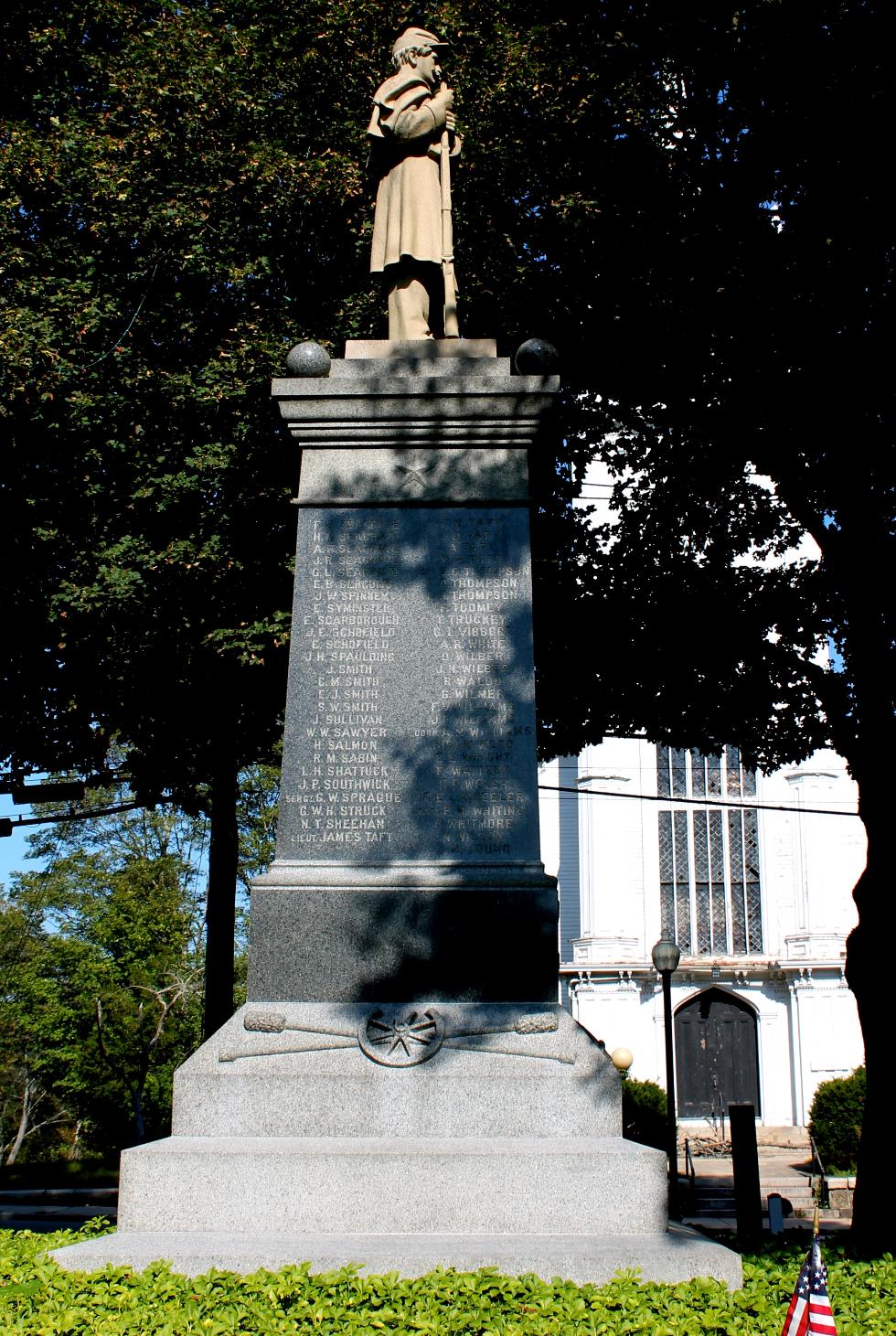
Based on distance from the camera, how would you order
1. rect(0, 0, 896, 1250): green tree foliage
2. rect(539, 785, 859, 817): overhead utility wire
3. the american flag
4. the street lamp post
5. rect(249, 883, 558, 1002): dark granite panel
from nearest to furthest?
the american flag < rect(249, 883, 558, 1002): dark granite panel < rect(0, 0, 896, 1250): green tree foliage < the street lamp post < rect(539, 785, 859, 817): overhead utility wire

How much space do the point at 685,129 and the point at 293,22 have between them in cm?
609

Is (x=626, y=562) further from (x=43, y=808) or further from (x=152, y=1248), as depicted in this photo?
(x=43, y=808)

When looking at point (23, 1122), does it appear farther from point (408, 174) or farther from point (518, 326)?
point (408, 174)

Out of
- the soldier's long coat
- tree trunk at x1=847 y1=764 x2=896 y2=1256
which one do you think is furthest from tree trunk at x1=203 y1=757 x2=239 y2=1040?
the soldier's long coat

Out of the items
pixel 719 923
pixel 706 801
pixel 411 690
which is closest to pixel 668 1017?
pixel 706 801

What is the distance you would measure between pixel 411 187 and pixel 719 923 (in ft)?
111

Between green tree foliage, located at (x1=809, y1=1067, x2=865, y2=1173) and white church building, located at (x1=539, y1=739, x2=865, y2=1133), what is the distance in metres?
5.51

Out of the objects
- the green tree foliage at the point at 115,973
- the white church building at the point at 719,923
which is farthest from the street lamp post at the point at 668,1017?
the green tree foliage at the point at 115,973

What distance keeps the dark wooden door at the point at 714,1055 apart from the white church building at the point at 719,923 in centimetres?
4

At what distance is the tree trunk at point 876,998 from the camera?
13.0 metres

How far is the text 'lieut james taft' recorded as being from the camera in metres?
8.72

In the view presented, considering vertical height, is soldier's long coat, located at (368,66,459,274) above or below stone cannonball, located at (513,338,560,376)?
above

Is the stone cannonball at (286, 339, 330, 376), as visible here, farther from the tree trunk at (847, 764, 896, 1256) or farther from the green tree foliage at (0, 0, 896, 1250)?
the tree trunk at (847, 764, 896, 1256)

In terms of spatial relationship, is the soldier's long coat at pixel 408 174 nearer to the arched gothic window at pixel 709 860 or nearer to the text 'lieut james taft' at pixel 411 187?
the text 'lieut james taft' at pixel 411 187
